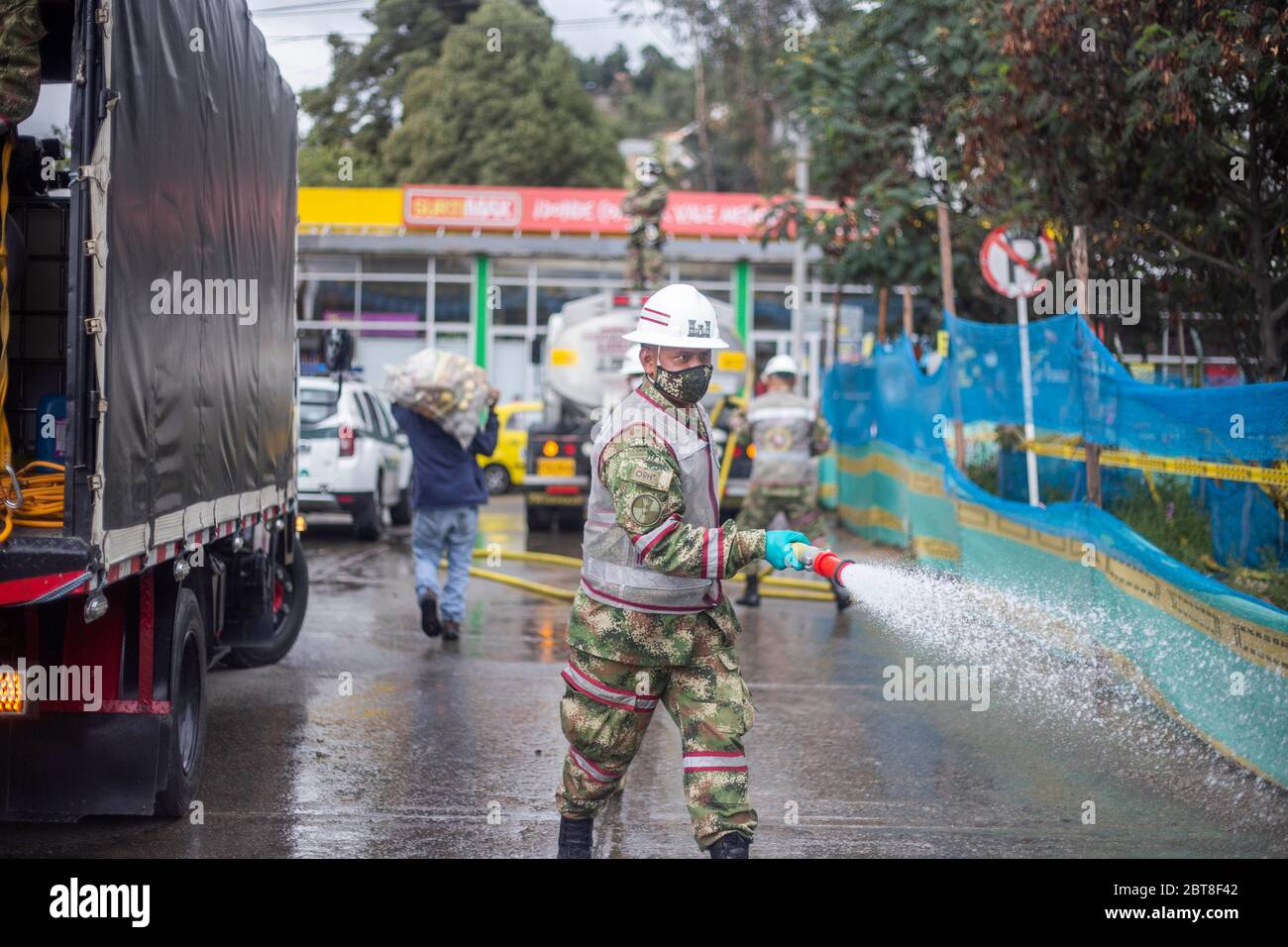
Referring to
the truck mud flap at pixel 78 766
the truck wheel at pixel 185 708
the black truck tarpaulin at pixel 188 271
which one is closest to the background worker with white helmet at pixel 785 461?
the black truck tarpaulin at pixel 188 271

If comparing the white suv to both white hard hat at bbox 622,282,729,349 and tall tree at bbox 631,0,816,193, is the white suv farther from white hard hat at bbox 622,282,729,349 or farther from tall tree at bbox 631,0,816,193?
tall tree at bbox 631,0,816,193

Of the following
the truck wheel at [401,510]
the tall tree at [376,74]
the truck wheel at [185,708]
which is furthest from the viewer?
the tall tree at [376,74]

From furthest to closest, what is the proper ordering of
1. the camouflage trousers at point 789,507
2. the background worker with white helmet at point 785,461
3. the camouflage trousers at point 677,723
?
the background worker with white helmet at point 785,461 → the camouflage trousers at point 789,507 → the camouflage trousers at point 677,723

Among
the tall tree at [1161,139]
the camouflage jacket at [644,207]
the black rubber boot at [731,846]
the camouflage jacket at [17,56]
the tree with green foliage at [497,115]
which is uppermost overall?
the tree with green foliage at [497,115]

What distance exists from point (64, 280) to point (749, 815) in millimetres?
3633

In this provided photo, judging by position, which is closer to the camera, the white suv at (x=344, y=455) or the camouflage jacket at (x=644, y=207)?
the white suv at (x=344, y=455)

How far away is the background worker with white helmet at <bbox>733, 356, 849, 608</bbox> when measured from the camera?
1231cm

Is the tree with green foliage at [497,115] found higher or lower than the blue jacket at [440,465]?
higher

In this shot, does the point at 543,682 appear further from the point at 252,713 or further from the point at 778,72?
the point at 778,72

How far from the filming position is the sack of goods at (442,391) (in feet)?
34.1

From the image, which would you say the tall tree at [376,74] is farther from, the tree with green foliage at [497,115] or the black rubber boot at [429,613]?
the black rubber boot at [429,613]

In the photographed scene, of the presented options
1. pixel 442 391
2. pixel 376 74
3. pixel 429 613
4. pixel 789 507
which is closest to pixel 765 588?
pixel 789 507

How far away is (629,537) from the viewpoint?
480cm

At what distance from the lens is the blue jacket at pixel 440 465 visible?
1052 centimetres
